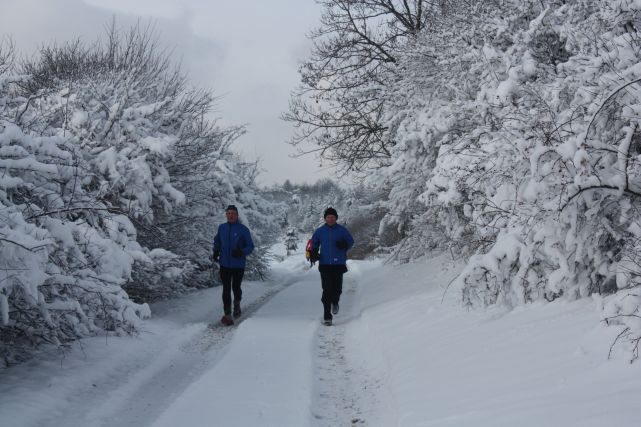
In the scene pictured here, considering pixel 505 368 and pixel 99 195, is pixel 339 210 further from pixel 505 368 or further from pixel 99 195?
pixel 505 368

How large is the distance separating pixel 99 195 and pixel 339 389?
17.0ft

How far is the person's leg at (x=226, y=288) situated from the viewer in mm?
8711

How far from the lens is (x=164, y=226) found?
1105 centimetres

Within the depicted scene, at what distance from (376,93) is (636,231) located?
1048 cm

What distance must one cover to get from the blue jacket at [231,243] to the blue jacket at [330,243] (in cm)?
115

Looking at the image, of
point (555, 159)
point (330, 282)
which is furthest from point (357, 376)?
point (330, 282)

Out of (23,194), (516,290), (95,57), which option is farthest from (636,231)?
(95,57)

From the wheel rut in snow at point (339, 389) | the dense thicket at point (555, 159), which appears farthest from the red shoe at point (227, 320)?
the dense thicket at point (555, 159)

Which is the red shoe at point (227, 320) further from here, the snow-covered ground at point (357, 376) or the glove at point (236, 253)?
the glove at point (236, 253)

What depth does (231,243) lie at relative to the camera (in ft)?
30.1

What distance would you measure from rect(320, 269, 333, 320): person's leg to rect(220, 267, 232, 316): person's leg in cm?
149

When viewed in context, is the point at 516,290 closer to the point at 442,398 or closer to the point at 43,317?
the point at 442,398

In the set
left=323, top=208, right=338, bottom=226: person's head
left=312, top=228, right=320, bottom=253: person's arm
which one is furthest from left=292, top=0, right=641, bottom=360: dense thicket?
left=312, top=228, right=320, bottom=253: person's arm

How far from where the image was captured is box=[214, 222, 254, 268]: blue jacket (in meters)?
9.17
